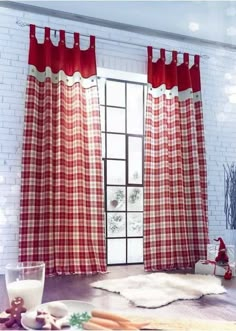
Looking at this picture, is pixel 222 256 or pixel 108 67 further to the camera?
pixel 108 67

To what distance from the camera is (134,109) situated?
402 cm

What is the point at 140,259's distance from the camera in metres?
3.88

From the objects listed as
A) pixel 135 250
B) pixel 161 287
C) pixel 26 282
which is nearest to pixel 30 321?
pixel 26 282

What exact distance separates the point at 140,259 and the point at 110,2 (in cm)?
248

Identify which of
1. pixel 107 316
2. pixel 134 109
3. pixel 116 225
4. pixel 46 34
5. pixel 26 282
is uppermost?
pixel 46 34

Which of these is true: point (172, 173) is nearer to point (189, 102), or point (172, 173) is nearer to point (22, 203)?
point (189, 102)

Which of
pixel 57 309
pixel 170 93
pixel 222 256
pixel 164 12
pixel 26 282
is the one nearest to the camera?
pixel 57 309

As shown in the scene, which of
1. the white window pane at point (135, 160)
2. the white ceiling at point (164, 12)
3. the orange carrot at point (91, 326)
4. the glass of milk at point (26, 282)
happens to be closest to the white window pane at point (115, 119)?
the white window pane at point (135, 160)

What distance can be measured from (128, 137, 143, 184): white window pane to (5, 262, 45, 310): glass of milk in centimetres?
218

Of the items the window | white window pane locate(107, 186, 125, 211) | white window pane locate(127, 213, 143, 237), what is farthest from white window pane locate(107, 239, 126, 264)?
white window pane locate(107, 186, 125, 211)

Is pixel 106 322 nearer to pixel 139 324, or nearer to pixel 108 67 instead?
pixel 139 324

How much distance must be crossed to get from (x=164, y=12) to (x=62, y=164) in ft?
5.50

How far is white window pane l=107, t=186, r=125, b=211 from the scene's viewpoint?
3805mm

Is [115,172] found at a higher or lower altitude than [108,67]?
lower
